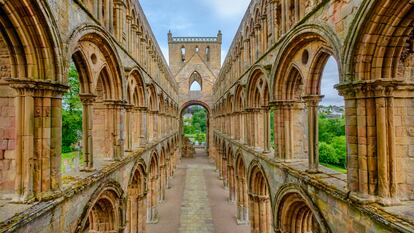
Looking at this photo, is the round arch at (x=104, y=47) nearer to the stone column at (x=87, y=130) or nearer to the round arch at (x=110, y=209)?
the stone column at (x=87, y=130)

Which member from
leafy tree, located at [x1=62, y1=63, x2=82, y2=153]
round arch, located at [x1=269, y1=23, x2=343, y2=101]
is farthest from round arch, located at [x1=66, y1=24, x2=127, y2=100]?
leafy tree, located at [x1=62, y1=63, x2=82, y2=153]

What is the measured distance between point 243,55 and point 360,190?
11.9m

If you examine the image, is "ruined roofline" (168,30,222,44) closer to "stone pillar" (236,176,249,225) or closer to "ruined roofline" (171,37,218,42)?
→ "ruined roofline" (171,37,218,42)

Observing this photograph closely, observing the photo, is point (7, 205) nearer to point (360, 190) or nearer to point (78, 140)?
point (360, 190)

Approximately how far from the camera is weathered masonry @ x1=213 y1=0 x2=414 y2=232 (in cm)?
477

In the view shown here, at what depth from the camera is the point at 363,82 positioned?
4922mm

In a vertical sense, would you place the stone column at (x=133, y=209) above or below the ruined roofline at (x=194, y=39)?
below

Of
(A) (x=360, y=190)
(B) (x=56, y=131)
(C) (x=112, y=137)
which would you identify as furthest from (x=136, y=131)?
(A) (x=360, y=190)

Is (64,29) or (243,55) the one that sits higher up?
(243,55)

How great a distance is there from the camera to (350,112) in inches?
209

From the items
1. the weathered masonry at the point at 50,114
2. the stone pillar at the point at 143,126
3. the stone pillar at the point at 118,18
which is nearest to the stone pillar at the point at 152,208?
the stone pillar at the point at 143,126

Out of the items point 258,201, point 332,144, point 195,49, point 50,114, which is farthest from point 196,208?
point 195,49

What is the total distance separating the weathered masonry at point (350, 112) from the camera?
188 inches

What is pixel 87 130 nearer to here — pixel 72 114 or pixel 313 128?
pixel 313 128
